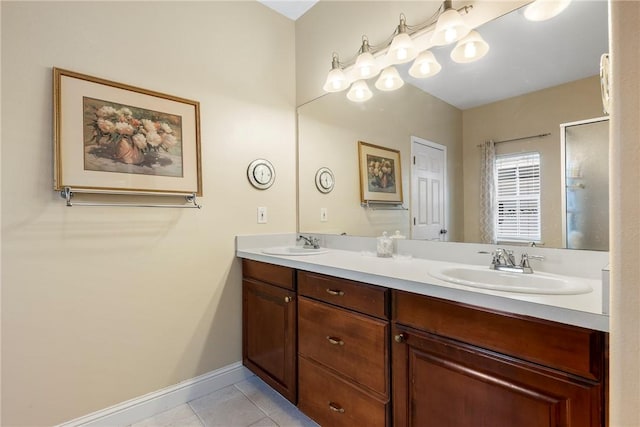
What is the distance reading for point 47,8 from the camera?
1.43 m

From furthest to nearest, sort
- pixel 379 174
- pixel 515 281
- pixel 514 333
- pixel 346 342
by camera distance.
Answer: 1. pixel 379 174
2. pixel 346 342
3. pixel 515 281
4. pixel 514 333

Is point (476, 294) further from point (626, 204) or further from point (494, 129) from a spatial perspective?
point (494, 129)

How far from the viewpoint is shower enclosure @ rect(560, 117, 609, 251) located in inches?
44.5

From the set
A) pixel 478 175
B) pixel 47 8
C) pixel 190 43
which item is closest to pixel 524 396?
pixel 478 175

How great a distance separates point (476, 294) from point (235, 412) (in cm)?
150

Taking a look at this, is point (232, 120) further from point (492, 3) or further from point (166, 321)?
point (492, 3)

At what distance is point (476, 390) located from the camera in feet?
3.09

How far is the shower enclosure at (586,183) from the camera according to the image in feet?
3.71

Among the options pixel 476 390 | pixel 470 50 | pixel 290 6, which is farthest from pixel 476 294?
pixel 290 6

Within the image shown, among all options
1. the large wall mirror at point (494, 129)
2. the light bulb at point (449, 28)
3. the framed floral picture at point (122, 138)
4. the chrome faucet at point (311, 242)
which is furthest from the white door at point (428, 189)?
the framed floral picture at point (122, 138)

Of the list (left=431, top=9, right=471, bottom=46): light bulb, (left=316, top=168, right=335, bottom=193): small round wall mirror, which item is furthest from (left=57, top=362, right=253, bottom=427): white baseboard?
(left=431, top=9, right=471, bottom=46): light bulb

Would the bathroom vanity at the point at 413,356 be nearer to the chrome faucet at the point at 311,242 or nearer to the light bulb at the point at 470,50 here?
the chrome faucet at the point at 311,242

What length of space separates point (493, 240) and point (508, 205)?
169 millimetres

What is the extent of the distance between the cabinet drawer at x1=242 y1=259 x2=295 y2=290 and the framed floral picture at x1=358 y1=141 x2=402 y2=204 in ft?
2.34
